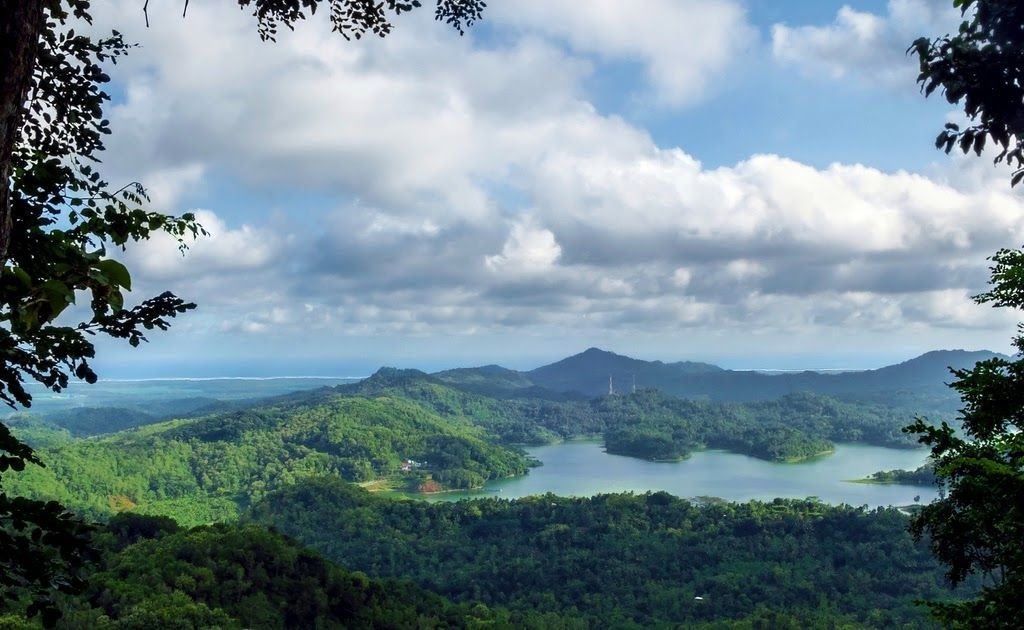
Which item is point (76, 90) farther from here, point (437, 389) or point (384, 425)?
point (437, 389)

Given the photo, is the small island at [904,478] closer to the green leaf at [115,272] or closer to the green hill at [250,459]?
the green hill at [250,459]

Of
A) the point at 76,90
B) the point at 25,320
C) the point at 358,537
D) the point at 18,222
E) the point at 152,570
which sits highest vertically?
the point at 76,90

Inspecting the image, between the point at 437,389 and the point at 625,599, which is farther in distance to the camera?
the point at 437,389

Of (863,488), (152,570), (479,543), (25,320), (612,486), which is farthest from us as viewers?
(612,486)

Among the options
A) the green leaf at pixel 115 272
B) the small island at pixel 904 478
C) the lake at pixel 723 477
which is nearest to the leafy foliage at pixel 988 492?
the green leaf at pixel 115 272

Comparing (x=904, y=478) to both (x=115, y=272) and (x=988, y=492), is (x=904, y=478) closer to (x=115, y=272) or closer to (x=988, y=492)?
(x=988, y=492)

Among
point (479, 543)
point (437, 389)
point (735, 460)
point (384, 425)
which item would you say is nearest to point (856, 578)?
point (479, 543)

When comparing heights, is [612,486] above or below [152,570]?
below

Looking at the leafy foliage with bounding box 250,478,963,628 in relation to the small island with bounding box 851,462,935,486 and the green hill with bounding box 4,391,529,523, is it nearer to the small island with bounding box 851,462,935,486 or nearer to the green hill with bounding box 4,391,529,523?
the green hill with bounding box 4,391,529,523

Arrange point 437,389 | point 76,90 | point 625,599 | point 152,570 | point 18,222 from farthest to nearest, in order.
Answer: point 437,389, point 625,599, point 152,570, point 76,90, point 18,222
